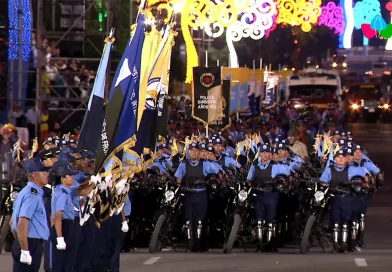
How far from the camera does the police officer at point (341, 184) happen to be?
64.3ft

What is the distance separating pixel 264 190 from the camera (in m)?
19.8

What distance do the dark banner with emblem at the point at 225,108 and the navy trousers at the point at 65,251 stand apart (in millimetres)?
14797

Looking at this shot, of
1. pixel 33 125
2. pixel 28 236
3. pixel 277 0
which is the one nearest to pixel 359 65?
pixel 277 0

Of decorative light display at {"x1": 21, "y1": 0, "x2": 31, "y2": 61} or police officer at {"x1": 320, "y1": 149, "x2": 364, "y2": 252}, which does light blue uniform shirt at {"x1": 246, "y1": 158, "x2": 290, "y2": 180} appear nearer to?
police officer at {"x1": 320, "y1": 149, "x2": 364, "y2": 252}

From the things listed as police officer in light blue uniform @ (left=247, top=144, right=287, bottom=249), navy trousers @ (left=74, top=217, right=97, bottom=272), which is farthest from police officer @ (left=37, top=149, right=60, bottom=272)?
police officer in light blue uniform @ (left=247, top=144, right=287, bottom=249)

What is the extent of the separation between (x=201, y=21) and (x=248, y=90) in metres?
2.20

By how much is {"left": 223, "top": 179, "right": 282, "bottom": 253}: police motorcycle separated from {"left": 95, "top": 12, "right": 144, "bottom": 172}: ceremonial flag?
13.8 ft

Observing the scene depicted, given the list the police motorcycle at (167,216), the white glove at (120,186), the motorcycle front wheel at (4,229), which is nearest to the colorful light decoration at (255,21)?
the police motorcycle at (167,216)

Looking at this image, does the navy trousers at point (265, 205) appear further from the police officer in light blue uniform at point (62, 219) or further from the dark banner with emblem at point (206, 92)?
the dark banner with emblem at point (206, 92)

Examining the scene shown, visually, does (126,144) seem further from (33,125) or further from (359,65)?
(359,65)

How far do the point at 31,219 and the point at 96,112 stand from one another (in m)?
3.74

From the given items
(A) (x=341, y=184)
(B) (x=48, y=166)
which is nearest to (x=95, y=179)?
(B) (x=48, y=166)

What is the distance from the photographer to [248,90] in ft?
116

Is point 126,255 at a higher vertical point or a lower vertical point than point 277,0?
lower
